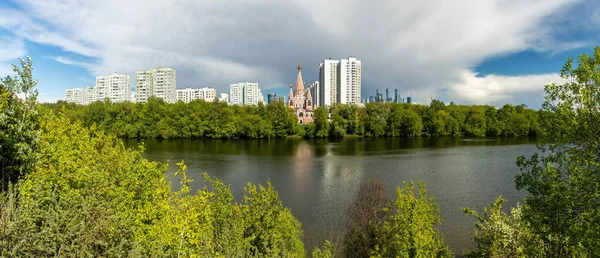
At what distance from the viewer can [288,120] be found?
285 ft

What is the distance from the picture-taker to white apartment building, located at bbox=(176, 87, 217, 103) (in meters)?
192

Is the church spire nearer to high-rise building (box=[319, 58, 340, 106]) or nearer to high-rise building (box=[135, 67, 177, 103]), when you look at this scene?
high-rise building (box=[319, 58, 340, 106])

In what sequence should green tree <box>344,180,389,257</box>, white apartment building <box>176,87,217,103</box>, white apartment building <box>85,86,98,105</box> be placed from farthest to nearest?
white apartment building <box>176,87,217,103</box>
white apartment building <box>85,86,98,105</box>
green tree <box>344,180,389,257</box>

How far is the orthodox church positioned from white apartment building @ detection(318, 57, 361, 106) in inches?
2218

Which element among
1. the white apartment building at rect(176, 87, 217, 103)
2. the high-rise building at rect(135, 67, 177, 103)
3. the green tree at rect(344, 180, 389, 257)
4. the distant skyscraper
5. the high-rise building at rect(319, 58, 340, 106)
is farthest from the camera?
the white apartment building at rect(176, 87, 217, 103)

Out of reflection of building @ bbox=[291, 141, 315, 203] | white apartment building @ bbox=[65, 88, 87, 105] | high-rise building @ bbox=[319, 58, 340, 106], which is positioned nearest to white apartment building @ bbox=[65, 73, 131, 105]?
white apartment building @ bbox=[65, 88, 87, 105]

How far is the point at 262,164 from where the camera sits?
4131 cm

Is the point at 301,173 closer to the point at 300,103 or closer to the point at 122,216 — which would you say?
the point at 122,216

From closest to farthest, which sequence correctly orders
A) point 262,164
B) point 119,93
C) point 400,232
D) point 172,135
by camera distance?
point 400,232 < point 262,164 < point 172,135 < point 119,93

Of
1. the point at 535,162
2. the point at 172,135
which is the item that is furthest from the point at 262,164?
the point at 172,135

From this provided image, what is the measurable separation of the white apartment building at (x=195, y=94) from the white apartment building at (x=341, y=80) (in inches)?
2580

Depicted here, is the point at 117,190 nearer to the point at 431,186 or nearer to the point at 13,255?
the point at 13,255

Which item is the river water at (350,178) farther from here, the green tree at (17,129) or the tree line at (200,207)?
the green tree at (17,129)

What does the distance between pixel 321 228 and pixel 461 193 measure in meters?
14.0
